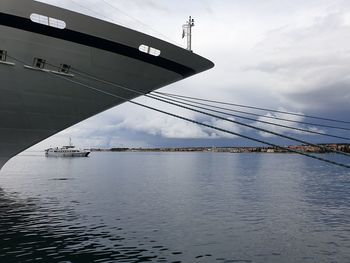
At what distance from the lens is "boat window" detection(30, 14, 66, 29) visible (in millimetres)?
14484

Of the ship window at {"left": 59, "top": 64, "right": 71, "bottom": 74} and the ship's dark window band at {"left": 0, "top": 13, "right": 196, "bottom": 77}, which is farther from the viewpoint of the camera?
the ship window at {"left": 59, "top": 64, "right": 71, "bottom": 74}

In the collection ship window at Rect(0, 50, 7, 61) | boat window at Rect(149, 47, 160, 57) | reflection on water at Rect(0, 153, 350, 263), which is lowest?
reflection on water at Rect(0, 153, 350, 263)

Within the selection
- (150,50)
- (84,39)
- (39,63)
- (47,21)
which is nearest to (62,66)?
(39,63)

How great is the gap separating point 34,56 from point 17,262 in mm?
8056

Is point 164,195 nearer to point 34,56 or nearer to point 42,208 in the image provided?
point 42,208

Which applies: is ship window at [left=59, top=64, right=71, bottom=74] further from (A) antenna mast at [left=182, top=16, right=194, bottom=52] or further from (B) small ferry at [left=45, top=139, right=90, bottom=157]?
(B) small ferry at [left=45, top=139, right=90, bottom=157]

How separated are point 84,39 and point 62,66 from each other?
1581 mm

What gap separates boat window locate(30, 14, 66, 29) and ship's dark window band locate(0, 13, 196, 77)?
173mm

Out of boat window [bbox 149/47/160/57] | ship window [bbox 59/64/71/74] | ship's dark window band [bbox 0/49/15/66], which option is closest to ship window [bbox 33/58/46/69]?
ship window [bbox 59/64/71/74]

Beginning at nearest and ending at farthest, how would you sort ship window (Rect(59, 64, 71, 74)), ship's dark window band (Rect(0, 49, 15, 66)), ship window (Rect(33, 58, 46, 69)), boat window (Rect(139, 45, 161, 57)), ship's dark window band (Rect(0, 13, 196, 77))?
ship's dark window band (Rect(0, 13, 196, 77)) < ship's dark window band (Rect(0, 49, 15, 66)) < ship window (Rect(33, 58, 46, 69)) < ship window (Rect(59, 64, 71, 74)) < boat window (Rect(139, 45, 161, 57))

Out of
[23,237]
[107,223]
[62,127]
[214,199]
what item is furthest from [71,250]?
[214,199]

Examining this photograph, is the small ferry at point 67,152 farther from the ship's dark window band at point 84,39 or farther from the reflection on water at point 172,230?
the ship's dark window band at point 84,39

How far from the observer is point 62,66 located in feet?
53.1

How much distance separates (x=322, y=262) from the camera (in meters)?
13.5
